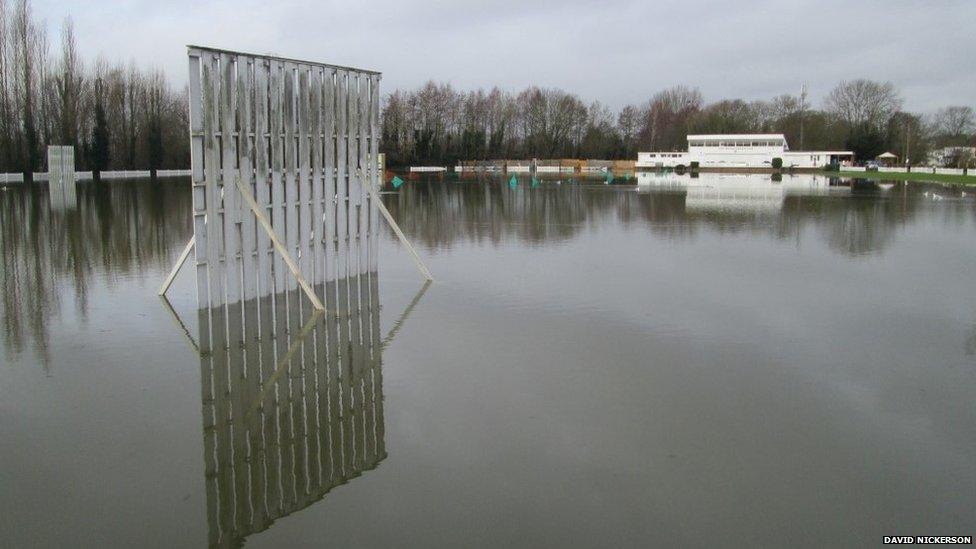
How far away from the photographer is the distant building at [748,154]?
80.2 meters

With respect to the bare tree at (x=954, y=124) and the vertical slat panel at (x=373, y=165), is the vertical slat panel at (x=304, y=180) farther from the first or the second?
the bare tree at (x=954, y=124)

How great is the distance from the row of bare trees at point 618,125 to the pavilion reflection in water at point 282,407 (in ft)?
243

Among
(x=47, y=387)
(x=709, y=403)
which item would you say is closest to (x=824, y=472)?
(x=709, y=403)

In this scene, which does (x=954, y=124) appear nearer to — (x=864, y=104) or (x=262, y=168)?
(x=864, y=104)

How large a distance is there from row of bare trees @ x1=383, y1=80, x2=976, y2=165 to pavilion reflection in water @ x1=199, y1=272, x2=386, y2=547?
74175 millimetres

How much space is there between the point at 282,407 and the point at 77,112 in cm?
5402

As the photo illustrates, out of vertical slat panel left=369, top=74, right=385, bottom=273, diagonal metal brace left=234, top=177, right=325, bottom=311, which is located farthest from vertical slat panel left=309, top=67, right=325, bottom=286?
diagonal metal brace left=234, top=177, right=325, bottom=311

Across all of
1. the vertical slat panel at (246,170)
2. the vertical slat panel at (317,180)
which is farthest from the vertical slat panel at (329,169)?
the vertical slat panel at (246,170)

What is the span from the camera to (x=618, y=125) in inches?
4267

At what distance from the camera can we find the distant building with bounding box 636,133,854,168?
80.2 m

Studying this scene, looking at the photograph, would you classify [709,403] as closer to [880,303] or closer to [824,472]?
[824,472]

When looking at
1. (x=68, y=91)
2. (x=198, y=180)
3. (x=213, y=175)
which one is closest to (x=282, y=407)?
(x=198, y=180)

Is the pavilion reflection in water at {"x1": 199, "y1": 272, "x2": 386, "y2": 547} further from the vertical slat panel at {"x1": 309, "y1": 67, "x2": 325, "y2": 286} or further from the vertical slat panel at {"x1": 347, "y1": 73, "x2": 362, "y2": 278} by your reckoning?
the vertical slat panel at {"x1": 347, "y1": 73, "x2": 362, "y2": 278}

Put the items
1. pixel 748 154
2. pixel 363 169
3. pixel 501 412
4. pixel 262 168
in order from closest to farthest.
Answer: pixel 501 412 → pixel 262 168 → pixel 363 169 → pixel 748 154
